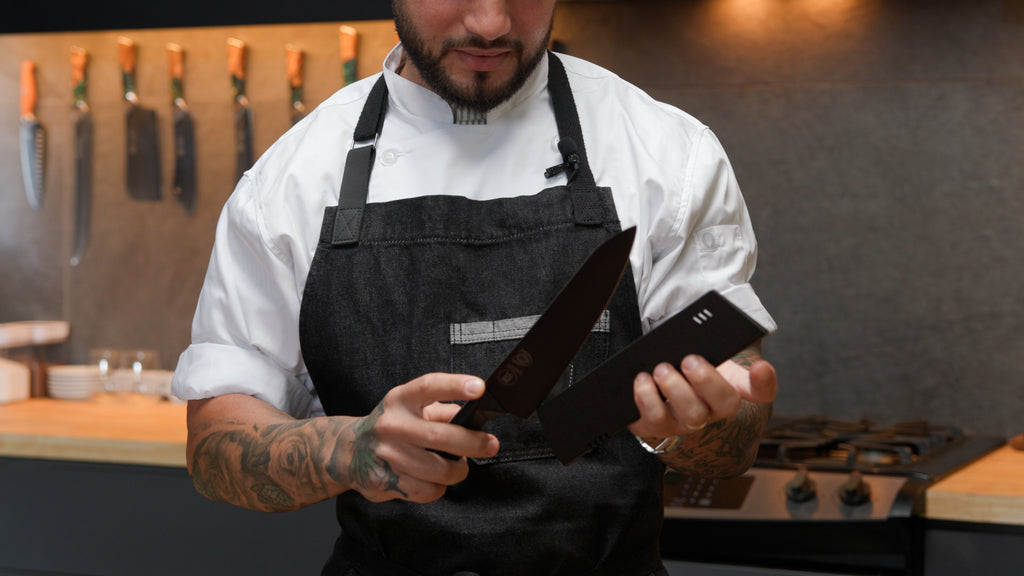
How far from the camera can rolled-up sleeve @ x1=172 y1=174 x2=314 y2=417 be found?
3.36ft

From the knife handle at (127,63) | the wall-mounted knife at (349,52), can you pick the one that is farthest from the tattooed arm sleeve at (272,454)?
the knife handle at (127,63)

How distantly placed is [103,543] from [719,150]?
4.54 ft

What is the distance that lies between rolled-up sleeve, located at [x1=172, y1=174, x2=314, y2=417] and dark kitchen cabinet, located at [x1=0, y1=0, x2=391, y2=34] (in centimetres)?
89

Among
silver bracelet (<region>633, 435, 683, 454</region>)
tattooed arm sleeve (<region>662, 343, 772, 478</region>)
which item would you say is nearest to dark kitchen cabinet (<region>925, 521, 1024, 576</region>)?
tattooed arm sleeve (<region>662, 343, 772, 478</region>)

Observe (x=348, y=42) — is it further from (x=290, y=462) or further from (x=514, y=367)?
(x=514, y=367)

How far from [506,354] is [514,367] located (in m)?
0.23

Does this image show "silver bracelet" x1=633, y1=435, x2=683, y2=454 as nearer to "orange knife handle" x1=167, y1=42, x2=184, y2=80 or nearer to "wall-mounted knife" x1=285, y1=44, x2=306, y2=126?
"wall-mounted knife" x1=285, y1=44, x2=306, y2=126

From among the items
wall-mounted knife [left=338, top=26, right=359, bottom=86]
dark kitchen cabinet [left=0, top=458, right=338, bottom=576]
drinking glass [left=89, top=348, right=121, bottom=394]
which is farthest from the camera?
drinking glass [left=89, top=348, right=121, bottom=394]

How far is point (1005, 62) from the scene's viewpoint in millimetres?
1893

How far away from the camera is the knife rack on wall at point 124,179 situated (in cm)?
231

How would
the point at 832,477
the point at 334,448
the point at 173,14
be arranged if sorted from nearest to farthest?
1. the point at 334,448
2. the point at 832,477
3. the point at 173,14

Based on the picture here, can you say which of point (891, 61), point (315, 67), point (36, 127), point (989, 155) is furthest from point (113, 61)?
point (989, 155)

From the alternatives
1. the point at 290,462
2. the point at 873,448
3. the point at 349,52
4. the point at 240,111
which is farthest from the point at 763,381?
the point at 240,111

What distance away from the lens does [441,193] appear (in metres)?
1.07
